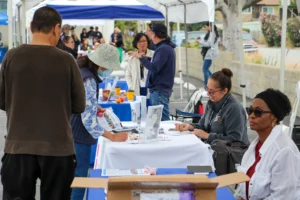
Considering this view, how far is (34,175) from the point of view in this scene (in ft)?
12.4

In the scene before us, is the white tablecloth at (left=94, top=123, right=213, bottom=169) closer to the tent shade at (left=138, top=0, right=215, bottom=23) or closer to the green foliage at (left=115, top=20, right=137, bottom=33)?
the tent shade at (left=138, top=0, right=215, bottom=23)

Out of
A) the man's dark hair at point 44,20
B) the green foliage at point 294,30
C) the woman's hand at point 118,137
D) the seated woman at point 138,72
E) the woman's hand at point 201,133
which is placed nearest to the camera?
the man's dark hair at point 44,20

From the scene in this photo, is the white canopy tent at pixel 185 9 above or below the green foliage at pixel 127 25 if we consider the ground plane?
below

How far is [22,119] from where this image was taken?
365 centimetres

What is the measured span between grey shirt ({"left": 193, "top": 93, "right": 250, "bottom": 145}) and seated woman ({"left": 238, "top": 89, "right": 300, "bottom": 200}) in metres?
1.62

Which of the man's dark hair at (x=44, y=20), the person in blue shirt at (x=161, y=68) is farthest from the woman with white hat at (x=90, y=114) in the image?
the person in blue shirt at (x=161, y=68)

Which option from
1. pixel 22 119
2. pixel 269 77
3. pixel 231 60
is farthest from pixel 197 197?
pixel 231 60

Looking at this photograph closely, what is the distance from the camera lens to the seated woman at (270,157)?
331 centimetres

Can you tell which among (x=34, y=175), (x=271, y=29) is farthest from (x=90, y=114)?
(x=271, y=29)

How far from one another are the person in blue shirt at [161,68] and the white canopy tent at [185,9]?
100cm

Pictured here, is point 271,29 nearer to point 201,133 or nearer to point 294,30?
point 294,30

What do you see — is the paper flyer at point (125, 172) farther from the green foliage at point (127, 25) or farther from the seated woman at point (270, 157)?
the green foliage at point (127, 25)

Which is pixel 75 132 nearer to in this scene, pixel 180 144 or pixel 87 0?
pixel 180 144

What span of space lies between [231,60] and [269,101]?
13.1m
